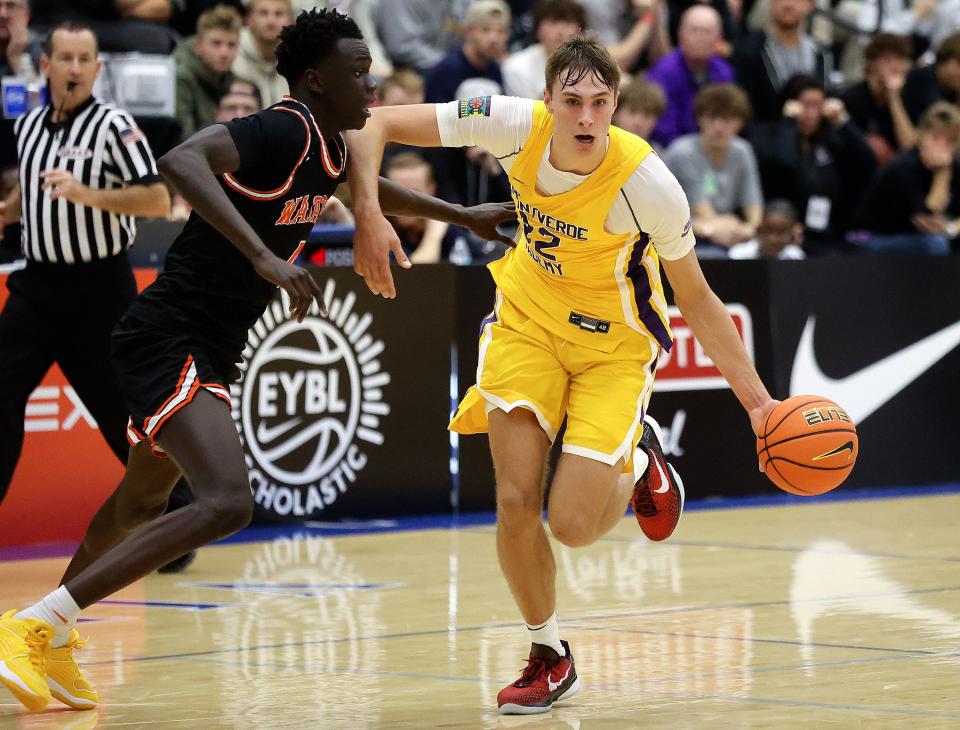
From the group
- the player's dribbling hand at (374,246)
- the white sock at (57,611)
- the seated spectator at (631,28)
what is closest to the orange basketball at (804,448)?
the player's dribbling hand at (374,246)

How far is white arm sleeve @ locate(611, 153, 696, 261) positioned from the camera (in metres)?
5.47

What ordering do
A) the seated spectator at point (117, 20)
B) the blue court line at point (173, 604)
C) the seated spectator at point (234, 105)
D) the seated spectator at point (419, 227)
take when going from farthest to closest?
the seated spectator at point (117, 20)
the seated spectator at point (419, 227)
the seated spectator at point (234, 105)
the blue court line at point (173, 604)

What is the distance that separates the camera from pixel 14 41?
10.9 meters

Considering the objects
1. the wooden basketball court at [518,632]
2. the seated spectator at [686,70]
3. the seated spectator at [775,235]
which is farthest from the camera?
the seated spectator at [686,70]

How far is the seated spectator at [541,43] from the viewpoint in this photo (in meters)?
12.7

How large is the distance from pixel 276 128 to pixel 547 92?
0.94 metres

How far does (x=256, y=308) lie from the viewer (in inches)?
219

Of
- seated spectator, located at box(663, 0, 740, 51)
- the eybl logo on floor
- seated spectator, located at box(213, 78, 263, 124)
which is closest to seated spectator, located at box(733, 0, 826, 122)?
seated spectator, located at box(663, 0, 740, 51)

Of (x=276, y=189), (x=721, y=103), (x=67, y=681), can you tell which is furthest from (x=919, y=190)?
(x=67, y=681)

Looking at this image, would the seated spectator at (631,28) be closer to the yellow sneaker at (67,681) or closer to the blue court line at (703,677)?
the blue court line at (703,677)

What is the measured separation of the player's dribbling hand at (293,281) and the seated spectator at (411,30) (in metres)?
9.01

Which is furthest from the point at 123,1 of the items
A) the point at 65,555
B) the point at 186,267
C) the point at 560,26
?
the point at 186,267

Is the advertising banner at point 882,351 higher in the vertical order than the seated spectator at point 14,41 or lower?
lower

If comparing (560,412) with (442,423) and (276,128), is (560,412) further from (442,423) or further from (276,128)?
(442,423)
